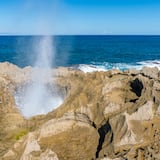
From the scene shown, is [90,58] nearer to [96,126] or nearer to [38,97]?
[38,97]

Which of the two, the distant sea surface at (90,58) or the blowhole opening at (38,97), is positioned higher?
the distant sea surface at (90,58)

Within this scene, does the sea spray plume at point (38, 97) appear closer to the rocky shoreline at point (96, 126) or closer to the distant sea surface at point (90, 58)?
the rocky shoreline at point (96, 126)

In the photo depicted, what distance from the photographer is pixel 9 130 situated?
57.3 ft

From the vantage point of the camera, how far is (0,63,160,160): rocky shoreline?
37.4ft

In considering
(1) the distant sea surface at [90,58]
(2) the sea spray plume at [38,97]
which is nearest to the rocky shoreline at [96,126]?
(2) the sea spray plume at [38,97]

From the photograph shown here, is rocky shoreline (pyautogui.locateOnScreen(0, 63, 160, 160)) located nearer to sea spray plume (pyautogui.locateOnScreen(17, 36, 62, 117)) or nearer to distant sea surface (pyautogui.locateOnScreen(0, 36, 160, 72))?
sea spray plume (pyautogui.locateOnScreen(17, 36, 62, 117))

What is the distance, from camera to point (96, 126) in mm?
14484

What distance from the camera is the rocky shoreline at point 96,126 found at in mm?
11406

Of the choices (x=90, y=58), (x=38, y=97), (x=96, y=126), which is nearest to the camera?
(x=96, y=126)

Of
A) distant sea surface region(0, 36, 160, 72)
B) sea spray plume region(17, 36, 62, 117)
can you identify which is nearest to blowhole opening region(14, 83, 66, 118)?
sea spray plume region(17, 36, 62, 117)

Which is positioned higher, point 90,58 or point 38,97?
point 90,58

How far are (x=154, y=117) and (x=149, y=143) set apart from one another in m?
1.86

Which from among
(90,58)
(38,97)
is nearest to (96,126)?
(38,97)

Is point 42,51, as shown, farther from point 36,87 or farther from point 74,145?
point 74,145
